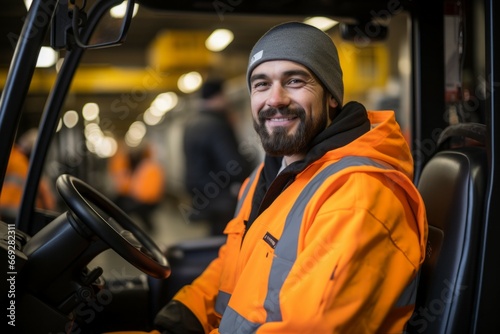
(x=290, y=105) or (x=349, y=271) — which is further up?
(x=290, y=105)

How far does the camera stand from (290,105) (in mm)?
1964

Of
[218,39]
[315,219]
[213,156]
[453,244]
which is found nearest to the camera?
[315,219]

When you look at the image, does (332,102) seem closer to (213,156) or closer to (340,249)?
(340,249)

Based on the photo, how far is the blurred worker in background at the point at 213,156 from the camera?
5.65 metres

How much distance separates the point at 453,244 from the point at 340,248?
448mm

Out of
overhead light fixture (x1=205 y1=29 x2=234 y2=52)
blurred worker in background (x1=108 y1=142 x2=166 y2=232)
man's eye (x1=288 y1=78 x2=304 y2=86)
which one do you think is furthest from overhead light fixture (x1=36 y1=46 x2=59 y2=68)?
blurred worker in background (x1=108 y1=142 x2=166 y2=232)

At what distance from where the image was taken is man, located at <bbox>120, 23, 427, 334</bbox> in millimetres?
1555

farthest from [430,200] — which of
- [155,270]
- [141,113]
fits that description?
[141,113]

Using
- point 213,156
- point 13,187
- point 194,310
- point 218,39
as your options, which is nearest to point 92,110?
point 218,39

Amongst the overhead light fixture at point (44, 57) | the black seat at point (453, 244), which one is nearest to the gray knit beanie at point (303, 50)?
the black seat at point (453, 244)

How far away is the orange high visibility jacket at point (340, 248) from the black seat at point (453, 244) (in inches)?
4.9

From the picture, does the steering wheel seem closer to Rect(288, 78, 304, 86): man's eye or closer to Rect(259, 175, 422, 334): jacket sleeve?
Rect(259, 175, 422, 334): jacket sleeve

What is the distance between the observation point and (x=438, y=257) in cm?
187

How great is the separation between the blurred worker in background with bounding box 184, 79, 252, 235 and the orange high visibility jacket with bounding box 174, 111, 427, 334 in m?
3.66
